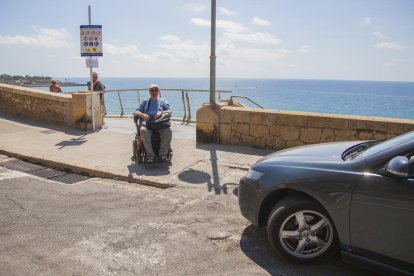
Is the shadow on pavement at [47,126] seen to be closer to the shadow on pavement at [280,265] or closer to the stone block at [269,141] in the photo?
the stone block at [269,141]

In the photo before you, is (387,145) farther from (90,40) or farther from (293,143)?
(90,40)

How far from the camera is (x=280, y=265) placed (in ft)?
11.8

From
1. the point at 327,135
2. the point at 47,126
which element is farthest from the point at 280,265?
the point at 47,126

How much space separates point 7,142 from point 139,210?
5.13m

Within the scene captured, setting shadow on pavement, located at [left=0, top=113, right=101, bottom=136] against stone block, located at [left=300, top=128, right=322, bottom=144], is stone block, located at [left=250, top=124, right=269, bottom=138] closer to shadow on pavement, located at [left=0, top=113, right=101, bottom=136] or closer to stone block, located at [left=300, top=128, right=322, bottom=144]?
stone block, located at [left=300, top=128, right=322, bottom=144]

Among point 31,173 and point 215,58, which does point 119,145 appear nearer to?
point 31,173

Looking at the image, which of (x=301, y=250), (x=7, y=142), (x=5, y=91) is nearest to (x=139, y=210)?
(x=301, y=250)

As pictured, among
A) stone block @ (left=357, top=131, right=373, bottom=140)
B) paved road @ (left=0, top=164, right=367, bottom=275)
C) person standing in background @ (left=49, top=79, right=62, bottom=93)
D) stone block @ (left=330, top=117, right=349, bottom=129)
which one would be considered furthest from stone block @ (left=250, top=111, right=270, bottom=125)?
person standing in background @ (left=49, top=79, right=62, bottom=93)

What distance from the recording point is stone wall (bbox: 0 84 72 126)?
34.7 feet

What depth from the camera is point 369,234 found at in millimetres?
3123

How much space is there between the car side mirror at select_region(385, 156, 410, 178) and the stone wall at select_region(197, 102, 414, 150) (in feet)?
14.5

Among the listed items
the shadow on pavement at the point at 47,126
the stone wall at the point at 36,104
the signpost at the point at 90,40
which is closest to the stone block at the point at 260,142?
the shadow on pavement at the point at 47,126

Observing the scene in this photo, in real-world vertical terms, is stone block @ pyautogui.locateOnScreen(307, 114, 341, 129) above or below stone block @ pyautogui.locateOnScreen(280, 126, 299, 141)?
above

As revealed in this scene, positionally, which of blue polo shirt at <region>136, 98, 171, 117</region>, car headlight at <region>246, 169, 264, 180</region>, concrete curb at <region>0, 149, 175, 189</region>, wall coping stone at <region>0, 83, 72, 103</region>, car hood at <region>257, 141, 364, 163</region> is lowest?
concrete curb at <region>0, 149, 175, 189</region>
